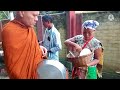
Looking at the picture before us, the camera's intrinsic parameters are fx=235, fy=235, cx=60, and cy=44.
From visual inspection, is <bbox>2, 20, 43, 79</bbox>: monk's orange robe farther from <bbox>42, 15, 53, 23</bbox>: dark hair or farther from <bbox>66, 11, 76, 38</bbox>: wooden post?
<bbox>66, 11, 76, 38</bbox>: wooden post

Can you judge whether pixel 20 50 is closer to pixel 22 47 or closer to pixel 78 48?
pixel 22 47

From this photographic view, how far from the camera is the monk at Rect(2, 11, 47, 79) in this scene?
2445 mm

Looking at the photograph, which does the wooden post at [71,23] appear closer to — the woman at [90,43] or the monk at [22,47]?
the woman at [90,43]

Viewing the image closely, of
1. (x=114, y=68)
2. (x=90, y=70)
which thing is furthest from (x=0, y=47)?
(x=114, y=68)

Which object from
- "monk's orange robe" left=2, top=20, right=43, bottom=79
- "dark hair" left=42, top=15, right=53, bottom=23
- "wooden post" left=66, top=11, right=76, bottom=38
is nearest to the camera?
"monk's orange robe" left=2, top=20, right=43, bottom=79

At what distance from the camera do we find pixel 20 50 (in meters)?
2.47

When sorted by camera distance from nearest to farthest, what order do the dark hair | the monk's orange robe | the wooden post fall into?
1. the monk's orange robe
2. the dark hair
3. the wooden post

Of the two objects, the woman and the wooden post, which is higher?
the wooden post

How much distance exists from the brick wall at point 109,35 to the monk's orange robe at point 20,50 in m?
0.67

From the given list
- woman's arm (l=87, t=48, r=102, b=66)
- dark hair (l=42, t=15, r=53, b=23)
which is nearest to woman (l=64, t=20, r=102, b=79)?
woman's arm (l=87, t=48, r=102, b=66)

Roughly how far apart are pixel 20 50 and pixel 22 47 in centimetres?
4

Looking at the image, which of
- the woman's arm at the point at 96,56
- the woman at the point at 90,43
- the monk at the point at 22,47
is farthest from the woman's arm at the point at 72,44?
the monk at the point at 22,47
